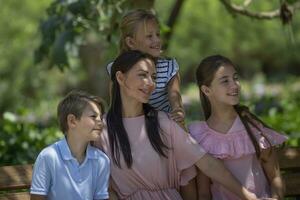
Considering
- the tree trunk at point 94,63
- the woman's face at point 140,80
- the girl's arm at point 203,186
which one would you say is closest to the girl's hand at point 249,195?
the girl's arm at point 203,186

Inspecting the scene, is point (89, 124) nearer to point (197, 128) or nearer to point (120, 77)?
point (120, 77)

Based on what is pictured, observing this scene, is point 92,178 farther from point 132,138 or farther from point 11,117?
point 11,117

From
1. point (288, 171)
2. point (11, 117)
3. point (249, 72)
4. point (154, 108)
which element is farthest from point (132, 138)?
point (249, 72)

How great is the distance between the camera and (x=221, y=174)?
163 inches

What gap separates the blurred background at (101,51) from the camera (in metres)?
6.86

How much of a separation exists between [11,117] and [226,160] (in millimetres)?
3155

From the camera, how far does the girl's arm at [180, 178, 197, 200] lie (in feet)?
14.2

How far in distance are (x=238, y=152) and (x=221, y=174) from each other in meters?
0.23

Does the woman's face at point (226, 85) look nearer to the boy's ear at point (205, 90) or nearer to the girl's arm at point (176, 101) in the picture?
the boy's ear at point (205, 90)

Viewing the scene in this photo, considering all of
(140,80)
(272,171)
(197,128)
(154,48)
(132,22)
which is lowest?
(272,171)

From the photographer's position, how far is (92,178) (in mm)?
4012

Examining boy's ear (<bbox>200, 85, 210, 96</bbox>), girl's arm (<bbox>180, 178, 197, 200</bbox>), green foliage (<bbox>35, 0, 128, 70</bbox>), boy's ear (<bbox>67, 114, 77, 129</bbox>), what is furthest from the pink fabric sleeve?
green foliage (<bbox>35, 0, 128, 70</bbox>)

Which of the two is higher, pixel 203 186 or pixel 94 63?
pixel 203 186

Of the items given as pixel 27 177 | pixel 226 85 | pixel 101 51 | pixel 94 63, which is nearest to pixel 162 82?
pixel 226 85
